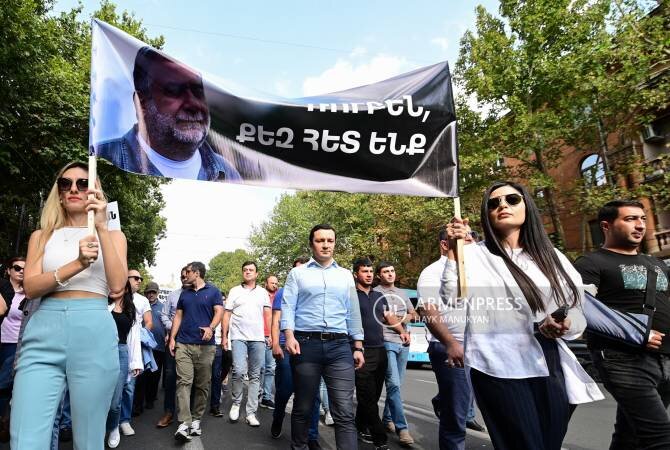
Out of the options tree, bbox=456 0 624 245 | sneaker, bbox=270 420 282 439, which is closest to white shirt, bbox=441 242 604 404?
sneaker, bbox=270 420 282 439

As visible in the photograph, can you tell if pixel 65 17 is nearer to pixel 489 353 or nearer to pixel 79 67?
pixel 79 67

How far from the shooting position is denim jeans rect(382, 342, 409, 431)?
214 inches

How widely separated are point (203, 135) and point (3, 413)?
12.8 ft

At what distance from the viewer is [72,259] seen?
252cm

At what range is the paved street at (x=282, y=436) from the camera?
5160mm

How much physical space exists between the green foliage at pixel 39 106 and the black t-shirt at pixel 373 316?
Answer: 8721 millimetres

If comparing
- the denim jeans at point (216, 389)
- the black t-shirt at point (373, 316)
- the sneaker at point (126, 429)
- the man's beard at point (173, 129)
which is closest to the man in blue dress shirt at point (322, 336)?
the black t-shirt at point (373, 316)

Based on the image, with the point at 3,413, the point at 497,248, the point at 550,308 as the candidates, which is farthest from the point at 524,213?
the point at 3,413

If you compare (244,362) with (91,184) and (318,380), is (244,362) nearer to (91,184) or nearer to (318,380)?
(318,380)

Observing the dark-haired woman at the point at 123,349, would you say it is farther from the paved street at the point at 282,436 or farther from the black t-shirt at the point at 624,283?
the black t-shirt at the point at 624,283

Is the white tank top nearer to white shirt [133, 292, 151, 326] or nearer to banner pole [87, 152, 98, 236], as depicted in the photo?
banner pole [87, 152, 98, 236]

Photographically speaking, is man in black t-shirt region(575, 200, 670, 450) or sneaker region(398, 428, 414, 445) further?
sneaker region(398, 428, 414, 445)

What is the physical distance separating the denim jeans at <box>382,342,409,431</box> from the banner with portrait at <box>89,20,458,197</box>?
8.46 ft

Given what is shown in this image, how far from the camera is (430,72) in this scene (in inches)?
163
